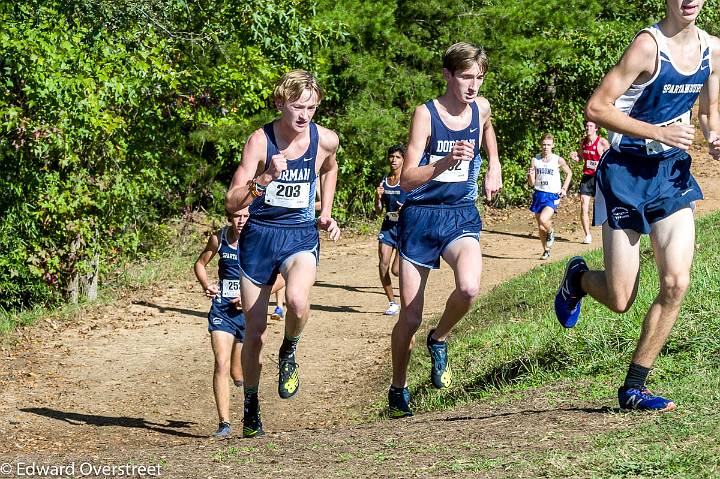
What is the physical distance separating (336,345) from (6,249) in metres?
4.26

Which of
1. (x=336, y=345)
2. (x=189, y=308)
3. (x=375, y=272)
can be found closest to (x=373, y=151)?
(x=375, y=272)

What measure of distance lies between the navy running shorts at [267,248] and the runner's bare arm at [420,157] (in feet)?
2.58

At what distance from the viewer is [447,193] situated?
24.1 feet

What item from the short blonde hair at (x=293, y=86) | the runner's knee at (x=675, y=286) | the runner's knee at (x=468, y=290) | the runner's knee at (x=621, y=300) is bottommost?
the runner's knee at (x=468, y=290)

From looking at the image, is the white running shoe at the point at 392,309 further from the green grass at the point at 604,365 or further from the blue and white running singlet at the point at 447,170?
the blue and white running singlet at the point at 447,170

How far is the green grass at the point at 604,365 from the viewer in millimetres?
5262

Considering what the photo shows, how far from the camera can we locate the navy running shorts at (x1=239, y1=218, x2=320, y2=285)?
7258 mm

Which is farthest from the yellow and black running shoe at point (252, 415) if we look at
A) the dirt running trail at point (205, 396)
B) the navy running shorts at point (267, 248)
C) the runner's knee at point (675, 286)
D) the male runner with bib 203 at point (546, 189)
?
the male runner with bib 203 at point (546, 189)

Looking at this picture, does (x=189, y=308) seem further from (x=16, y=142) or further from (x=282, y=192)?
(x=282, y=192)

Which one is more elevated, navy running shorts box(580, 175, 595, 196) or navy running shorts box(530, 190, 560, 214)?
navy running shorts box(580, 175, 595, 196)

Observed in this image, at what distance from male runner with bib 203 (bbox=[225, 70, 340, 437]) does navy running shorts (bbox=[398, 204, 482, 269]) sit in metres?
0.51

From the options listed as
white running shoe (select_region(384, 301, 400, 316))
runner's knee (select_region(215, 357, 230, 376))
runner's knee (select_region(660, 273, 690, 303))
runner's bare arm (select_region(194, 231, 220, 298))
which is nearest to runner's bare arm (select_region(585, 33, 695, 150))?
runner's knee (select_region(660, 273, 690, 303))

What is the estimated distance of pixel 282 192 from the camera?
7223 mm

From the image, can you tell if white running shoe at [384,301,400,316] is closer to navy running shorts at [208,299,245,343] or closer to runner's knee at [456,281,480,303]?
navy running shorts at [208,299,245,343]
